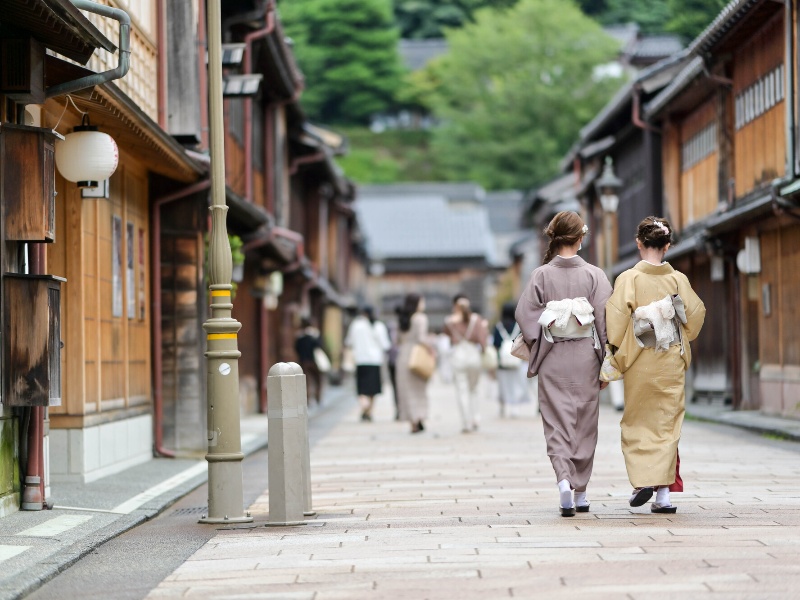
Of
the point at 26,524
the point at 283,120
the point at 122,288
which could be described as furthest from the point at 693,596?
the point at 283,120

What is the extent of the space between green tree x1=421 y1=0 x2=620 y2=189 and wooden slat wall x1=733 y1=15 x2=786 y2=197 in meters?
43.8

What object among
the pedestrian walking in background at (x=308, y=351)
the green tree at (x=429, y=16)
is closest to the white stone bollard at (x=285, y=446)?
the pedestrian walking in background at (x=308, y=351)

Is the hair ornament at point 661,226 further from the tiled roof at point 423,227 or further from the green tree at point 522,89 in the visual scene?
the tiled roof at point 423,227

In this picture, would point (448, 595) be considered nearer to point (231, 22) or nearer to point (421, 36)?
point (231, 22)

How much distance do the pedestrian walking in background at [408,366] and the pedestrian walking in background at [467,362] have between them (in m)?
0.48

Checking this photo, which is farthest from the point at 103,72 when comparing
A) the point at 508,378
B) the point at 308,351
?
the point at 308,351

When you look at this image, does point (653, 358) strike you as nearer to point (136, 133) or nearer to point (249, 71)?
point (136, 133)

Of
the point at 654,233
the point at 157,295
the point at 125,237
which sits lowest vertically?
the point at 157,295

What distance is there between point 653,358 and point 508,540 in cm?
183

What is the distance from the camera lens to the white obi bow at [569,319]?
887cm

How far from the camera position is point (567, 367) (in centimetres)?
891

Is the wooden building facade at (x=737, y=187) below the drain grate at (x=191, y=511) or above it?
above

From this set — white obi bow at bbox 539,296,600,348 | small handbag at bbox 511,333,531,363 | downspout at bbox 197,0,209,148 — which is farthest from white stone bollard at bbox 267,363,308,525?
downspout at bbox 197,0,209,148

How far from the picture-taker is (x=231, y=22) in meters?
19.1
